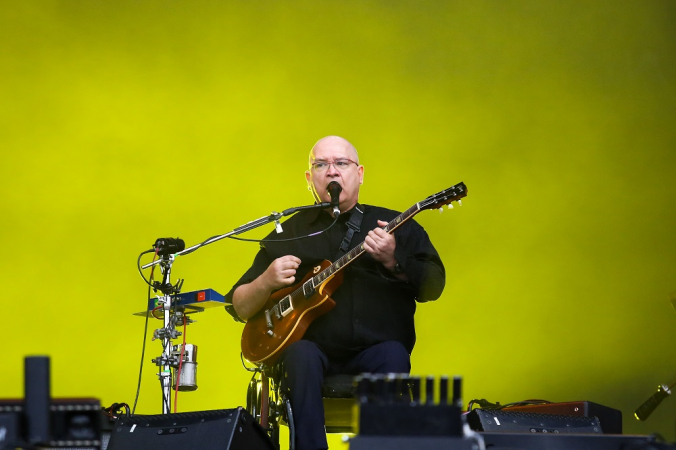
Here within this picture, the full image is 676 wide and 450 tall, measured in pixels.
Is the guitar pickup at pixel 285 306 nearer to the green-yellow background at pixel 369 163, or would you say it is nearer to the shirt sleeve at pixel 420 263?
the shirt sleeve at pixel 420 263

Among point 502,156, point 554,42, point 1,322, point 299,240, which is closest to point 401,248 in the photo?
point 299,240

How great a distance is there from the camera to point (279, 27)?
457cm

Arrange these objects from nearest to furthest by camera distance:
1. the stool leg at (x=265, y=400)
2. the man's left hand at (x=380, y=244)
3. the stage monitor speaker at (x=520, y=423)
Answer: the stage monitor speaker at (x=520, y=423) < the man's left hand at (x=380, y=244) < the stool leg at (x=265, y=400)

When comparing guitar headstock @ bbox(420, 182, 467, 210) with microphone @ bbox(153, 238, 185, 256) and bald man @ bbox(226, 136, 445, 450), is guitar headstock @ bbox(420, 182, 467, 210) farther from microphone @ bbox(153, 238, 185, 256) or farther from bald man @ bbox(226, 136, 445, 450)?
microphone @ bbox(153, 238, 185, 256)

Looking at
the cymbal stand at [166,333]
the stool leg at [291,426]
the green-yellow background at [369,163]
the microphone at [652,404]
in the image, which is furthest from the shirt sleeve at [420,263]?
the green-yellow background at [369,163]

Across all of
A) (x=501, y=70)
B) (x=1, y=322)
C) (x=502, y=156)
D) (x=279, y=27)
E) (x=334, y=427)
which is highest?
(x=279, y=27)

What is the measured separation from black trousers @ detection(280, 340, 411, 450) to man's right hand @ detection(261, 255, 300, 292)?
0.24m

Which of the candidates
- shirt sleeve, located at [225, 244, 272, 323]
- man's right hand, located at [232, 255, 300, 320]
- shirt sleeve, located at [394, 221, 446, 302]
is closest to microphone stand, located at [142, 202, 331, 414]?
shirt sleeve, located at [225, 244, 272, 323]

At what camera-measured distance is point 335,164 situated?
3.14 meters

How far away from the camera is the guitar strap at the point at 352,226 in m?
2.99

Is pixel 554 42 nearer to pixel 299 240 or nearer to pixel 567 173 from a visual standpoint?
pixel 567 173

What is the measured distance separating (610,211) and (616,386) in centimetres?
86

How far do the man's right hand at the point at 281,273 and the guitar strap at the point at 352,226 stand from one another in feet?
0.62

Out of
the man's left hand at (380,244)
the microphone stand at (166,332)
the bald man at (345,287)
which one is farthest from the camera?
the microphone stand at (166,332)
